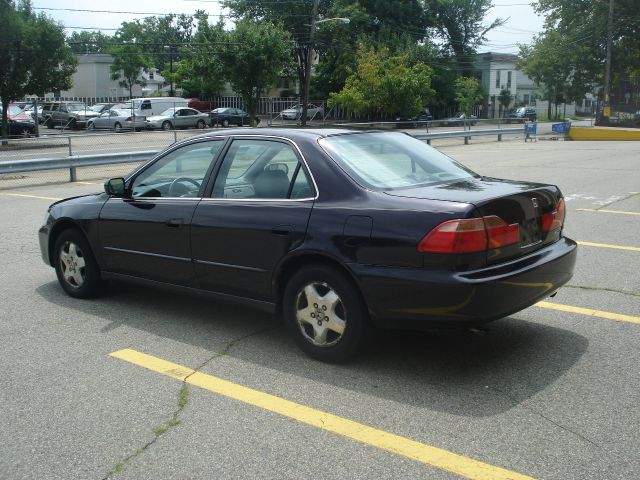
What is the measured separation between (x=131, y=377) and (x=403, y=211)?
6.71 feet

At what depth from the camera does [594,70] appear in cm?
5216

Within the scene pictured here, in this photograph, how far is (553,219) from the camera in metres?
4.86

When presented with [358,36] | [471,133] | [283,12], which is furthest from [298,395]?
[283,12]

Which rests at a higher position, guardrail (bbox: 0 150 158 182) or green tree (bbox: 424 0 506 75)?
green tree (bbox: 424 0 506 75)

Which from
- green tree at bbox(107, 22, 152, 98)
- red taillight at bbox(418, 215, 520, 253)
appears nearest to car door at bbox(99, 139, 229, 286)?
red taillight at bbox(418, 215, 520, 253)

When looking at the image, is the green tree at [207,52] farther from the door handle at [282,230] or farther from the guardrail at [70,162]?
the door handle at [282,230]

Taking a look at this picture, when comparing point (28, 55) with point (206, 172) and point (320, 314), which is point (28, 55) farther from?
point (320, 314)

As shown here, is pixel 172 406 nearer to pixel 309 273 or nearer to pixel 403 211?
pixel 309 273

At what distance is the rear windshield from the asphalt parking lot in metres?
1.18

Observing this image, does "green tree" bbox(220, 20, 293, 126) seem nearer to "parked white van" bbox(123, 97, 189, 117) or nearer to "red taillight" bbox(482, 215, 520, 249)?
"parked white van" bbox(123, 97, 189, 117)

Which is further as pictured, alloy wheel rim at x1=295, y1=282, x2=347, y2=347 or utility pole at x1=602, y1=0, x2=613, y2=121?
utility pole at x1=602, y1=0, x2=613, y2=121

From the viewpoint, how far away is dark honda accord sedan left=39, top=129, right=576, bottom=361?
4.12 metres

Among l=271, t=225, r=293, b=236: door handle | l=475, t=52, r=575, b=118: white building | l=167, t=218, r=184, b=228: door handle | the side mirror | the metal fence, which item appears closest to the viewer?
l=271, t=225, r=293, b=236: door handle

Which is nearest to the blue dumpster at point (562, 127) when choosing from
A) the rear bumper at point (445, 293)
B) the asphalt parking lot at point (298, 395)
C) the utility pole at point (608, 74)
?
the utility pole at point (608, 74)
